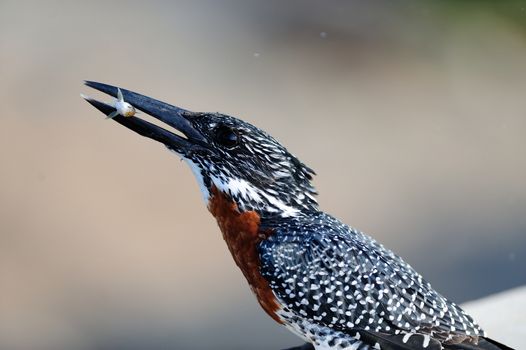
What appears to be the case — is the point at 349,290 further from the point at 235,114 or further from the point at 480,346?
the point at 235,114

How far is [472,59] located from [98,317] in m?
6.94

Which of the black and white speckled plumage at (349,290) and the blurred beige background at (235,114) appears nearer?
the black and white speckled plumage at (349,290)

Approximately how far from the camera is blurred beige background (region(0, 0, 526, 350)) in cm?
852

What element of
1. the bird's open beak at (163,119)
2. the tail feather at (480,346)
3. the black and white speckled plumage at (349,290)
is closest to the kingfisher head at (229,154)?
the bird's open beak at (163,119)

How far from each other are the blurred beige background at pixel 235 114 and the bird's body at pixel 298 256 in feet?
10.8

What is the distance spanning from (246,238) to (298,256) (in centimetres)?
29

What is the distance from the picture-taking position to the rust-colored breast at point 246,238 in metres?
4.70

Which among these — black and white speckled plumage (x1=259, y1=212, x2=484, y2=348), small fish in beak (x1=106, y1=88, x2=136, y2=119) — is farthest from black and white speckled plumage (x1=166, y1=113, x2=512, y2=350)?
small fish in beak (x1=106, y1=88, x2=136, y2=119)

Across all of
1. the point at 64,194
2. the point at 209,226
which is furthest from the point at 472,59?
the point at 64,194

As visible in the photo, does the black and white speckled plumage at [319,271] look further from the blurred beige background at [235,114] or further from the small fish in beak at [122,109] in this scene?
the blurred beige background at [235,114]

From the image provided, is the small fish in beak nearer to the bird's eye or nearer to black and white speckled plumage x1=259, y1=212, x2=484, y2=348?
the bird's eye

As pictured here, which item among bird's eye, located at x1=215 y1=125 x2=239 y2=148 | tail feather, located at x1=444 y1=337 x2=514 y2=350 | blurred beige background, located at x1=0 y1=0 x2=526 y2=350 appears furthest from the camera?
blurred beige background, located at x1=0 y1=0 x2=526 y2=350

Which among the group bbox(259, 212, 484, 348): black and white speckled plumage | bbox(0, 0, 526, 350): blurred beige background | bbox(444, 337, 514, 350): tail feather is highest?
bbox(0, 0, 526, 350): blurred beige background

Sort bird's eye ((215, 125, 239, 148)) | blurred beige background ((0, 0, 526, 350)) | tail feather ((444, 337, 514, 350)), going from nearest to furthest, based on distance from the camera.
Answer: tail feather ((444, 337, 514, 350))
bird's eye ((215, 125, 239, 148))
blurred beige background ((0, 0, 526, 350))
